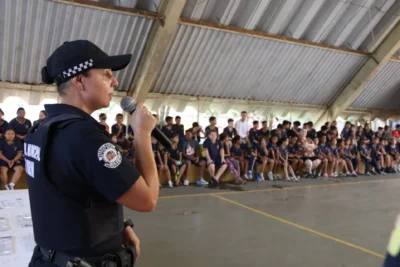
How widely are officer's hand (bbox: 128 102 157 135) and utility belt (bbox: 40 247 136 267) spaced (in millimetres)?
429

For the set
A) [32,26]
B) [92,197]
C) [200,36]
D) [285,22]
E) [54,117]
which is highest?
[285,22]

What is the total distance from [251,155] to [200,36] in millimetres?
3412

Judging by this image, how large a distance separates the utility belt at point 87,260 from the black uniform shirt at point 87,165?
194mm

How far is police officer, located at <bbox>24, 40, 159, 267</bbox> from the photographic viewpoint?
1.03 m

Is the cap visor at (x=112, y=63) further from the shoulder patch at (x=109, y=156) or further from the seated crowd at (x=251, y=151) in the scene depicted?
the seated crowd at (x=251, y=151)

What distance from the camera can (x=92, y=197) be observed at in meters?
1.07

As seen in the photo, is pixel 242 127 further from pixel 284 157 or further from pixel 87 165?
pixel 87 165

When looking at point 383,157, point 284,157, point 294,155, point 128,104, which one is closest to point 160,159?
point 284,157

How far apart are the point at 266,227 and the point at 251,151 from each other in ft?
14.2

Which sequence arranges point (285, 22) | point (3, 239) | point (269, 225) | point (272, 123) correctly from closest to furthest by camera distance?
point (3, 239), point (269, 225), point (285, 22), point (272, 123)

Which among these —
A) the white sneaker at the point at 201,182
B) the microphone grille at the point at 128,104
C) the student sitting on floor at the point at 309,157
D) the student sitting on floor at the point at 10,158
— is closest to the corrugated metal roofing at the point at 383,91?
the student sitting on floor at the point at 309,157

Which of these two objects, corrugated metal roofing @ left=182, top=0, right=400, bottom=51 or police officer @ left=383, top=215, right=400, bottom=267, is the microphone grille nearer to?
police officer @ left=383, top=215, right=400, bottom=267

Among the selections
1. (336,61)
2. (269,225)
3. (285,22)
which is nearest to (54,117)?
(269,225)

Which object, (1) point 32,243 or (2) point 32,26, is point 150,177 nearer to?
(1) point 32,243
